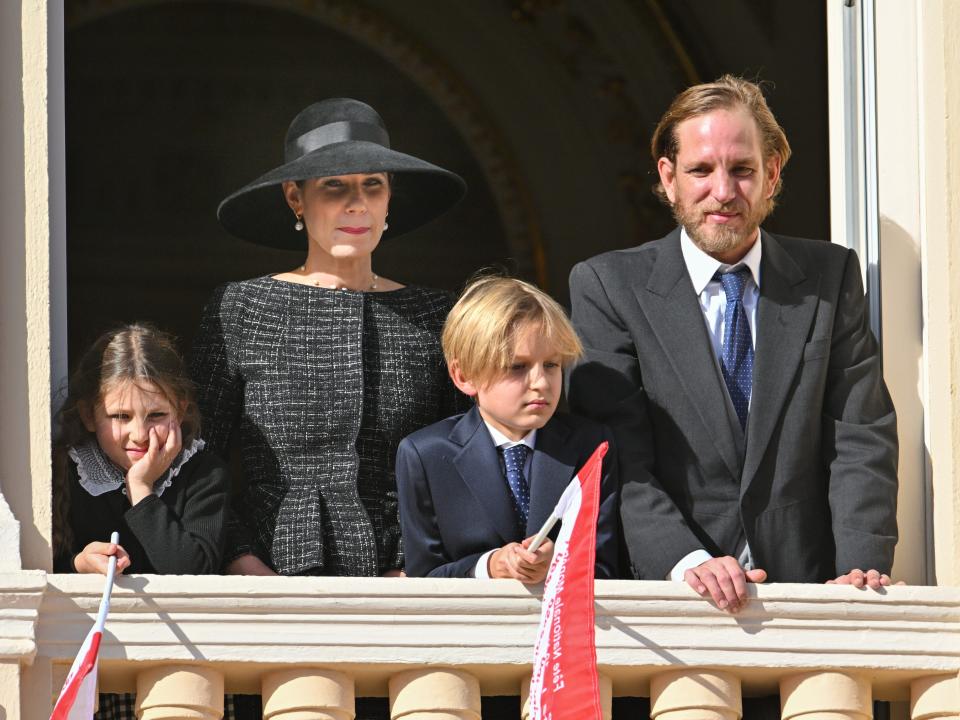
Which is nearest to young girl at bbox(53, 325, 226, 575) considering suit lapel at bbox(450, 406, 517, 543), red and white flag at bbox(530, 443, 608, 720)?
suit lapel at bbox(450, 406, 517, 543)

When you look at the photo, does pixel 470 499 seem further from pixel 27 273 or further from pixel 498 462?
pixel 27 273

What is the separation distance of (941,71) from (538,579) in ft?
4.69

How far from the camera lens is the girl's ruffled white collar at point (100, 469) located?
5406mm

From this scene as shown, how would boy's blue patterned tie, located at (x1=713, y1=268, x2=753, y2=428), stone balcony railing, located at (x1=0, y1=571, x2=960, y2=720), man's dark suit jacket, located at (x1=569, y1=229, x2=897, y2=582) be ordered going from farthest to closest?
1. boy's blue patterned tie, located at (x1=713, y1=268, x2=753, y2=428)
2. man's dark suit jacket, located at (x1=569, y1=229, x2=897, y2=582)
3. stone balcony railing, located at (x1=0, y1=571, x2=960, y2=720)

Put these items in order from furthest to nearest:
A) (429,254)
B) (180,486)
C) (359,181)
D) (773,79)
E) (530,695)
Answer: (429,254) → (773,79) → (359,181) → (180,486) → (530,695)

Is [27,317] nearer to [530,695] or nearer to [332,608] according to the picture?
[332,608]

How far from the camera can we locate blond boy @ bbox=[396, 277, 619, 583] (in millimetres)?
5320

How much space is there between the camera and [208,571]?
529 cm

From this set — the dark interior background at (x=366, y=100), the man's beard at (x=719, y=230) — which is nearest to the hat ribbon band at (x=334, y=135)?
the man's beard at (x=719, y=230)

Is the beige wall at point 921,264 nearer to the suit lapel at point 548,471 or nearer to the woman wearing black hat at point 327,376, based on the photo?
the suit lapel at point 548,471

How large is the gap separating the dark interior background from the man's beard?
3.13 m

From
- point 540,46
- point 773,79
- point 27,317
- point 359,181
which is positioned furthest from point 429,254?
point 27,317

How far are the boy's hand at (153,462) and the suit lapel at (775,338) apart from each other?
1147 millimetres

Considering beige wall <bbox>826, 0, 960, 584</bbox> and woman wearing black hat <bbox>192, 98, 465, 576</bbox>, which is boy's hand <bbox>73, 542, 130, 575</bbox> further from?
beige wall <bbox>826, 0, 960, 584</bbox>
